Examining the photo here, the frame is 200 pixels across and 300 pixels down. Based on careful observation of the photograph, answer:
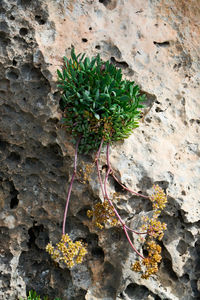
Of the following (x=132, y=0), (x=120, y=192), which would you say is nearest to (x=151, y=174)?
(x=120, y=192)

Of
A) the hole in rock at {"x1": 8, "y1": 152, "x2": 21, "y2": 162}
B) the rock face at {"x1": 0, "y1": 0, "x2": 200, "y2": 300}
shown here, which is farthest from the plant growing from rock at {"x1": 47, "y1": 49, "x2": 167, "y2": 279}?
the hole in rock at {"x1": 8, "y1": 152, "x2": 21, "y2": 162}

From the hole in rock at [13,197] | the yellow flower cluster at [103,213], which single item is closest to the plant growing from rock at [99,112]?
the yellow flower cluster at [103,213]

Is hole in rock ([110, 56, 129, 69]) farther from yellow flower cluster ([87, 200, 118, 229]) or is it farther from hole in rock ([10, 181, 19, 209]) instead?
hole in rock ([10, 181, 19, 209])

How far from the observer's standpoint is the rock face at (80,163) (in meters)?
4.03

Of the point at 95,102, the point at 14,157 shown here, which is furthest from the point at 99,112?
the point at 14,157

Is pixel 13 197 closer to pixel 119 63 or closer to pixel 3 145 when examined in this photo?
pixel 3 145

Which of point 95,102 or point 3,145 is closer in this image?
point 95,102

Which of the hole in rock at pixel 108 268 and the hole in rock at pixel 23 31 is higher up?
the hole in rock at pixel 23 31

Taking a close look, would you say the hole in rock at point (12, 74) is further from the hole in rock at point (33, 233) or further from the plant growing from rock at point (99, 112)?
the hole in rock at point (33, 233)

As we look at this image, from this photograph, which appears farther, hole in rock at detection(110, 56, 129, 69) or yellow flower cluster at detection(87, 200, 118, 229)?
hole in rock at detection(110, 56, 129, 69)

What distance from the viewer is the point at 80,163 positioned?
13.1 ft

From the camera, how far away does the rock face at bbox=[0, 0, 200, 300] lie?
4027 millimetres

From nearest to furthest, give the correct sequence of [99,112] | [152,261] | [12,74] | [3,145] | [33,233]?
[152,261]
[99,112]
[12,74]
[3,145]
[33,233]

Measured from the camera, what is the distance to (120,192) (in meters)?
3.98
